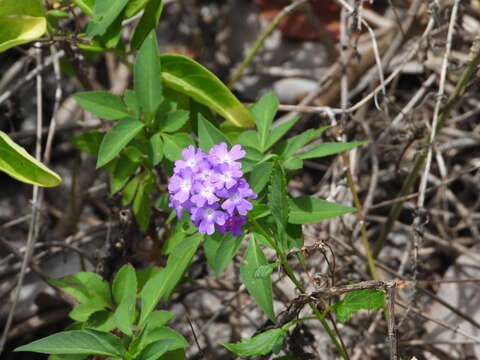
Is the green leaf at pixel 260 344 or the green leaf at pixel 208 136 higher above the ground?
the green leaf at pixel 208 136

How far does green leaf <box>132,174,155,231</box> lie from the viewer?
6.38 ft

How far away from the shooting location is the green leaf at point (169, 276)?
1616 mm

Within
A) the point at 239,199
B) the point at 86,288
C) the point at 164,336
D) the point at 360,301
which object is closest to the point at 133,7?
the point at 239,199

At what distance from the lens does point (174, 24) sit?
3291 mm

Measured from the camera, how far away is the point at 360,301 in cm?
151

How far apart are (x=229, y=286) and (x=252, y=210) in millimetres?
829

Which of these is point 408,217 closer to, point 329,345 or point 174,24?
point 329,345

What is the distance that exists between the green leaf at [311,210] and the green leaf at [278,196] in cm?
12

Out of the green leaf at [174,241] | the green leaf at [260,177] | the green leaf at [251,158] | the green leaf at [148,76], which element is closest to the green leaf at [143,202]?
the green leaf at [174,241]

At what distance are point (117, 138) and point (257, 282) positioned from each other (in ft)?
1.94

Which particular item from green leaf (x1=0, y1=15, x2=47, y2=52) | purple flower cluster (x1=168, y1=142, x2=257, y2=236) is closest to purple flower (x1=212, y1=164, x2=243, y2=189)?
purple flower cluster (x1=168, y1=142, x2=257, y2=236)

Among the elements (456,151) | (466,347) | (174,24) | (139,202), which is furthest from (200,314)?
(174,24)

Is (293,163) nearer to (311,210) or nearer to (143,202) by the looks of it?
(311,210)

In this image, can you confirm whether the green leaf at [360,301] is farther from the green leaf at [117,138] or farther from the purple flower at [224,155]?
the green leaf at [117,138]
